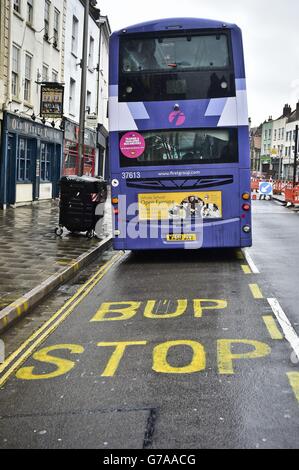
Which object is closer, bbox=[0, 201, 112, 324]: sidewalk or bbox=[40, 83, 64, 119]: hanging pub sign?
bbox=[0, 201, 112, 324]: sidewalk

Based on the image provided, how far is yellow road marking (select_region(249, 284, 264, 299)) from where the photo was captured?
7.81 m

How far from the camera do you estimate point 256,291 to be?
26.8 ft

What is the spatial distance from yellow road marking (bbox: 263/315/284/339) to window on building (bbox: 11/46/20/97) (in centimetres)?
1747

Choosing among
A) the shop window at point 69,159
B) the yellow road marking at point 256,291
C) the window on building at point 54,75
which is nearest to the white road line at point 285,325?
the yellow road marking at point 256,291

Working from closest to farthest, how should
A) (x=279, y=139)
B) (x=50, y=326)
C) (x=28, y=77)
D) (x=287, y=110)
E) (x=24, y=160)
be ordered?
(x=50, y=326), (x=28, y=77), (x=24, y=160), (x=287, y=110), (x=279, y=139)

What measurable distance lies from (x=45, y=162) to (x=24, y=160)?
3.28 meters

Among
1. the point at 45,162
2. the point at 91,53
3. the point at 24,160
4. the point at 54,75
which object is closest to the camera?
the point at 24,160

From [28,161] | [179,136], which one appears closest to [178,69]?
[179,136]

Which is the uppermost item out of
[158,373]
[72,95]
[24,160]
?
[72,95]

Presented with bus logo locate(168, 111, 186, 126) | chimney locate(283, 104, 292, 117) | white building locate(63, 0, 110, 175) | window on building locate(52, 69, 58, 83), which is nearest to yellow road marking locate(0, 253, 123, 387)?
bus logo locate(168, 111, 186, 126)

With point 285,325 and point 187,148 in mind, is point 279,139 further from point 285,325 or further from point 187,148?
point 285,325

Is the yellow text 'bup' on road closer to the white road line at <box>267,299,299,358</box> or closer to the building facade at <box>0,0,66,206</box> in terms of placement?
the white road line at <box>267,299,299,358</box>

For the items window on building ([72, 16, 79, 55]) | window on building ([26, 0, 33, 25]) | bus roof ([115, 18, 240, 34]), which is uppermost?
window on building ([72, 16, 79, 55])

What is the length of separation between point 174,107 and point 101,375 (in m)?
6.96
